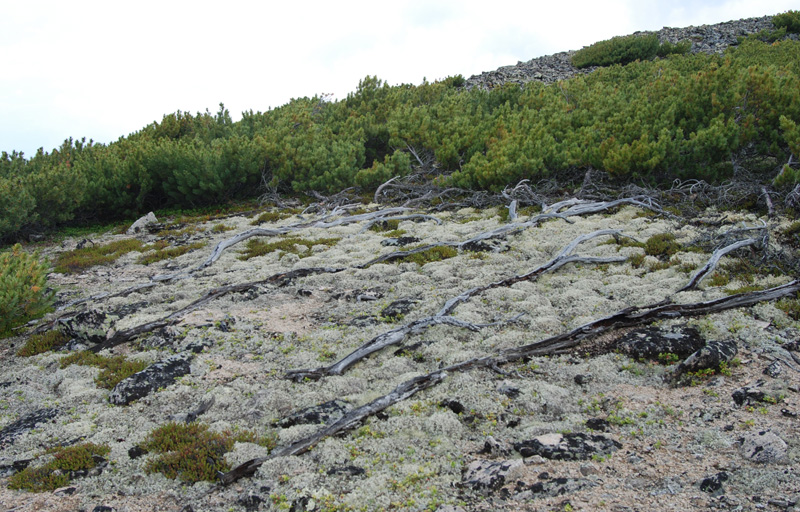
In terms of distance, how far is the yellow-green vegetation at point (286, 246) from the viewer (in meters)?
10.3

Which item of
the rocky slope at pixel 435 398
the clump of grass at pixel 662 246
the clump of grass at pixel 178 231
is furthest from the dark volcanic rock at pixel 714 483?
the clump of grass at pixel 178 231

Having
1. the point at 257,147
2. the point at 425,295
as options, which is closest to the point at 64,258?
the point at 257,147

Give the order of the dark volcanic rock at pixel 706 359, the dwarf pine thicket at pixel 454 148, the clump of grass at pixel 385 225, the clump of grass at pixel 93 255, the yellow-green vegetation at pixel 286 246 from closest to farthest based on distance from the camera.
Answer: the dark volcanic rock at pixel 706 359 < the clump of grass at pixel 93 255 < the yellow-green vegetation at pixel 286 246 < the dwarf pine thicket at pixel 454 148 < the clump of grass at pixel 385 225

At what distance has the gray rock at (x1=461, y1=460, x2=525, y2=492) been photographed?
3.60 m

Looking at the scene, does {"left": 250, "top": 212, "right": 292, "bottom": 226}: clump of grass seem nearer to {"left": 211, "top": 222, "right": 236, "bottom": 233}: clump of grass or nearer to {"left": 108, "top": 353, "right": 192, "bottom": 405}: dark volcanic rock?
{"left": 211, "top": 222, "right": 236, "bottom": 233}: clump of grass

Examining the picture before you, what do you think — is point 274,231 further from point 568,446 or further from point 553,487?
point 553,487

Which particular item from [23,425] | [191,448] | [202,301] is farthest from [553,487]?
[202,301]

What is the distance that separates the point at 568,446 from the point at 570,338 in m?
1.88

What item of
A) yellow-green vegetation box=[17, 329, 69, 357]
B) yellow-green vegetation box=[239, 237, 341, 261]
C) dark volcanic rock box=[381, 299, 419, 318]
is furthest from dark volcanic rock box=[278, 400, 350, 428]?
yellow-green vegetation box=[239, 237, 341, 261]

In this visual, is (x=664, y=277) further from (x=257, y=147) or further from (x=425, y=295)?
(x=257, y=147)

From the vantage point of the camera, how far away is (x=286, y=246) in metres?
10.6

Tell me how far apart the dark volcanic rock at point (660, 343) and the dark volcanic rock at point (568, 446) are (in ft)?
5.08

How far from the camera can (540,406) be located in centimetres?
459

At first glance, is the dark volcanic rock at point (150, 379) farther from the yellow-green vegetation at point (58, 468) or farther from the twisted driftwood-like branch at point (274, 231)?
the twisted driftwood-like branch at point (274, 231)
